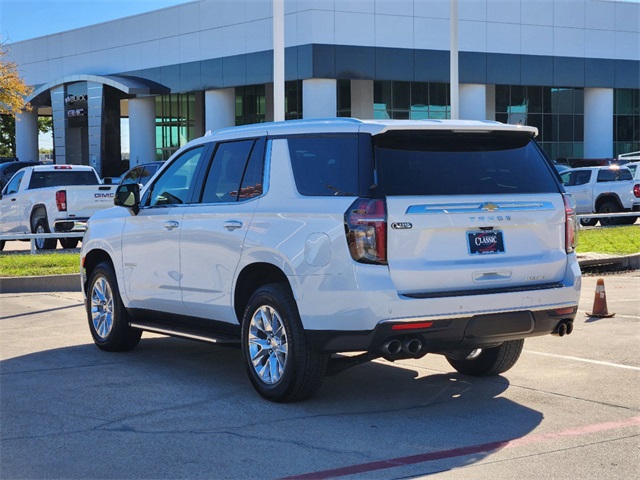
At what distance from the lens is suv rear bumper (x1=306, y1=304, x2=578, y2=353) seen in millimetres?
6801

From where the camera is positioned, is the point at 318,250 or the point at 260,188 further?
the point at 260,188

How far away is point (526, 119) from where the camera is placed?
6009 cm

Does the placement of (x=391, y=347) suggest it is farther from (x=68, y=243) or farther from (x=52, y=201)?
(x=68, y=243)

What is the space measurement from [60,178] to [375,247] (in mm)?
17896

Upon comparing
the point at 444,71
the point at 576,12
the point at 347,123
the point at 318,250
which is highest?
the point at 576,12

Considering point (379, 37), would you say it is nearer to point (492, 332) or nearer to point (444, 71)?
point (444, 71)

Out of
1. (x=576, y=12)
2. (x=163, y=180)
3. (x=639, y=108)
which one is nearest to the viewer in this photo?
(x=163, y=180)

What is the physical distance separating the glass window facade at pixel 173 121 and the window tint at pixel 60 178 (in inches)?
1554

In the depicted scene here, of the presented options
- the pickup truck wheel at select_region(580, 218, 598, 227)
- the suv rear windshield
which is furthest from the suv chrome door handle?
the pickup truck wheel at select_region(580, 218, 598, 227)

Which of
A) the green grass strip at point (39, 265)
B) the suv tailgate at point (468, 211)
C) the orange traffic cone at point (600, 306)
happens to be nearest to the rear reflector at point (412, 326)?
the suv tailgate at point (468, 211)

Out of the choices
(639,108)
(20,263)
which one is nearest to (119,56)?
(639,108)

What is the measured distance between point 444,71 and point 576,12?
974 cm

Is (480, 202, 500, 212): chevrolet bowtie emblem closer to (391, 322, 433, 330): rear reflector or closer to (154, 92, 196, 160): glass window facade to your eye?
(391, 322, 433, 330): rear reflector

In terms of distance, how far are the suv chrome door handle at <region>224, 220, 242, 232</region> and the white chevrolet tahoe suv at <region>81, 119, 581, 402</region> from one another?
1cm
